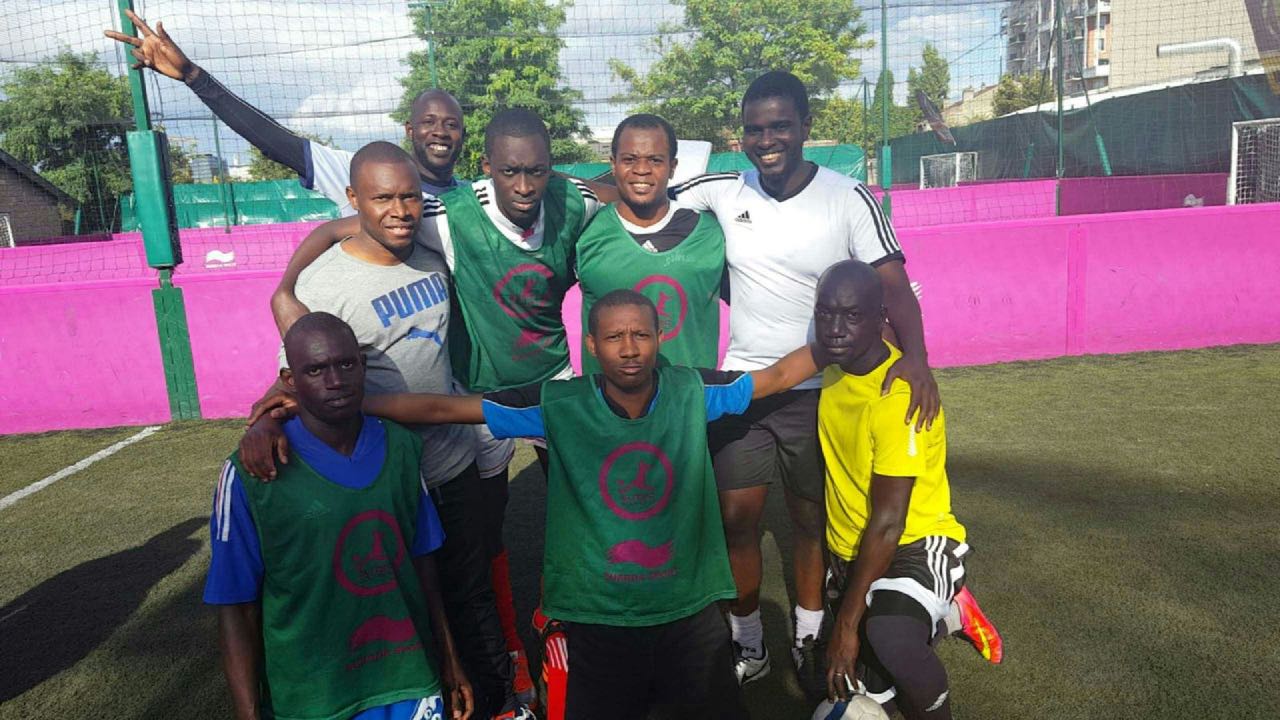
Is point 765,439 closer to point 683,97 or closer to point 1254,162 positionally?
point 1254,162

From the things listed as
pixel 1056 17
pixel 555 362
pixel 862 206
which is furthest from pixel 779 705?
pixel 1056 17

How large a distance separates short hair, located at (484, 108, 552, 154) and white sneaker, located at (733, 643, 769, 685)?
193cm

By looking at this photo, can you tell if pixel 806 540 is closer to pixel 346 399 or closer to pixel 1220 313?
pixel 346 399

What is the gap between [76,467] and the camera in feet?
19.8

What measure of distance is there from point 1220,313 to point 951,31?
4057 millimetres

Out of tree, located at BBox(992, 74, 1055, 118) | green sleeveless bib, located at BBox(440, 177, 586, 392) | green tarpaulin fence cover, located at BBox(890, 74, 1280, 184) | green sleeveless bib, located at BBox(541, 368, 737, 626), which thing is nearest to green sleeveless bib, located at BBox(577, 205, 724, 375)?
green sleeveless bib, located at BBox(440, 177, 586, 392)

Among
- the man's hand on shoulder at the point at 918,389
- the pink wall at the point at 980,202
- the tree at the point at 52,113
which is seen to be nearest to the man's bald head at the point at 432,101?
the man's hand on shoulder at the point at 918,389

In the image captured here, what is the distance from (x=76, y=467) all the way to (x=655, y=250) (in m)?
5.20

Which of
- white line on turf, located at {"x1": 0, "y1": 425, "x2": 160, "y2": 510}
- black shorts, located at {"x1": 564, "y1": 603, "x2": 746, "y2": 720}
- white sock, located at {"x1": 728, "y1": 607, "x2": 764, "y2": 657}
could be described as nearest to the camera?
black shorts, located at {"x1": 564, "y1": 603, "x2": 746, "y2": 720}

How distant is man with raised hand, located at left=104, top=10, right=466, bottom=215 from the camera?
12.3 ft

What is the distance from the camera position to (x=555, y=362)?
3086mm

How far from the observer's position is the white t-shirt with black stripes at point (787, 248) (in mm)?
3033

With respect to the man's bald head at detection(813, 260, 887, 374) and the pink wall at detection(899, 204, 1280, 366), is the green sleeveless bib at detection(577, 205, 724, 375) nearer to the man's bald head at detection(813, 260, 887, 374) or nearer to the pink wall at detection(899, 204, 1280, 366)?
the man's bald head at detection(813, 260, 887, 374)

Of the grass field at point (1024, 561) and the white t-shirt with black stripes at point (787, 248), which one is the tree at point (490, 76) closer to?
the grass field at point (1024, 561)
